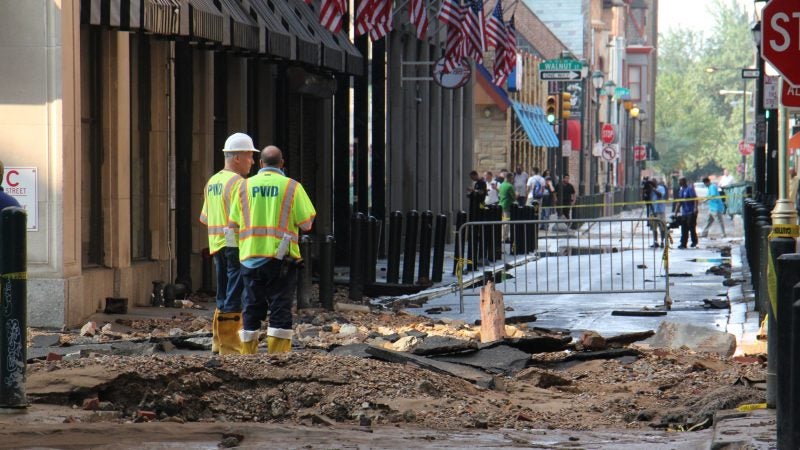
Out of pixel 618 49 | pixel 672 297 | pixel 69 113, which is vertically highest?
pixel 618 49

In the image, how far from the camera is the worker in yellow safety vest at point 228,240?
42.0 feet

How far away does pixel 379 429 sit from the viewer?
904 cm

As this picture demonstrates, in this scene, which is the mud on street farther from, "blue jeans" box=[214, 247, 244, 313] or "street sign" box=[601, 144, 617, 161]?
"street sign" box=[601, 144, 617, 161]

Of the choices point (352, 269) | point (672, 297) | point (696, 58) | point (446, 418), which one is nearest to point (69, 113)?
point (352, 269)

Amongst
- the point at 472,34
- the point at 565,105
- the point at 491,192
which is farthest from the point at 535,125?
the point at 472,34

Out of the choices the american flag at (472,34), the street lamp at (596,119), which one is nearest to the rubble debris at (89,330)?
the american flag at (472,34)

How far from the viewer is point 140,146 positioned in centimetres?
1884

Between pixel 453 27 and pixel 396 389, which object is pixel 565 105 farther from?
pixel 396 389

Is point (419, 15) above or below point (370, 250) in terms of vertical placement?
above

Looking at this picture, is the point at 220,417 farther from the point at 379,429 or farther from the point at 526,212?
the point at 526,212

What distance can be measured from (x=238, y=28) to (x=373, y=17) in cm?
673

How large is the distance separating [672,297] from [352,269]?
447cm

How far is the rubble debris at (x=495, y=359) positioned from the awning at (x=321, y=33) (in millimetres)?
11720

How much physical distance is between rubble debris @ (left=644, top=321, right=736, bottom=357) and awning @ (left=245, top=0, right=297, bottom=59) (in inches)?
306
